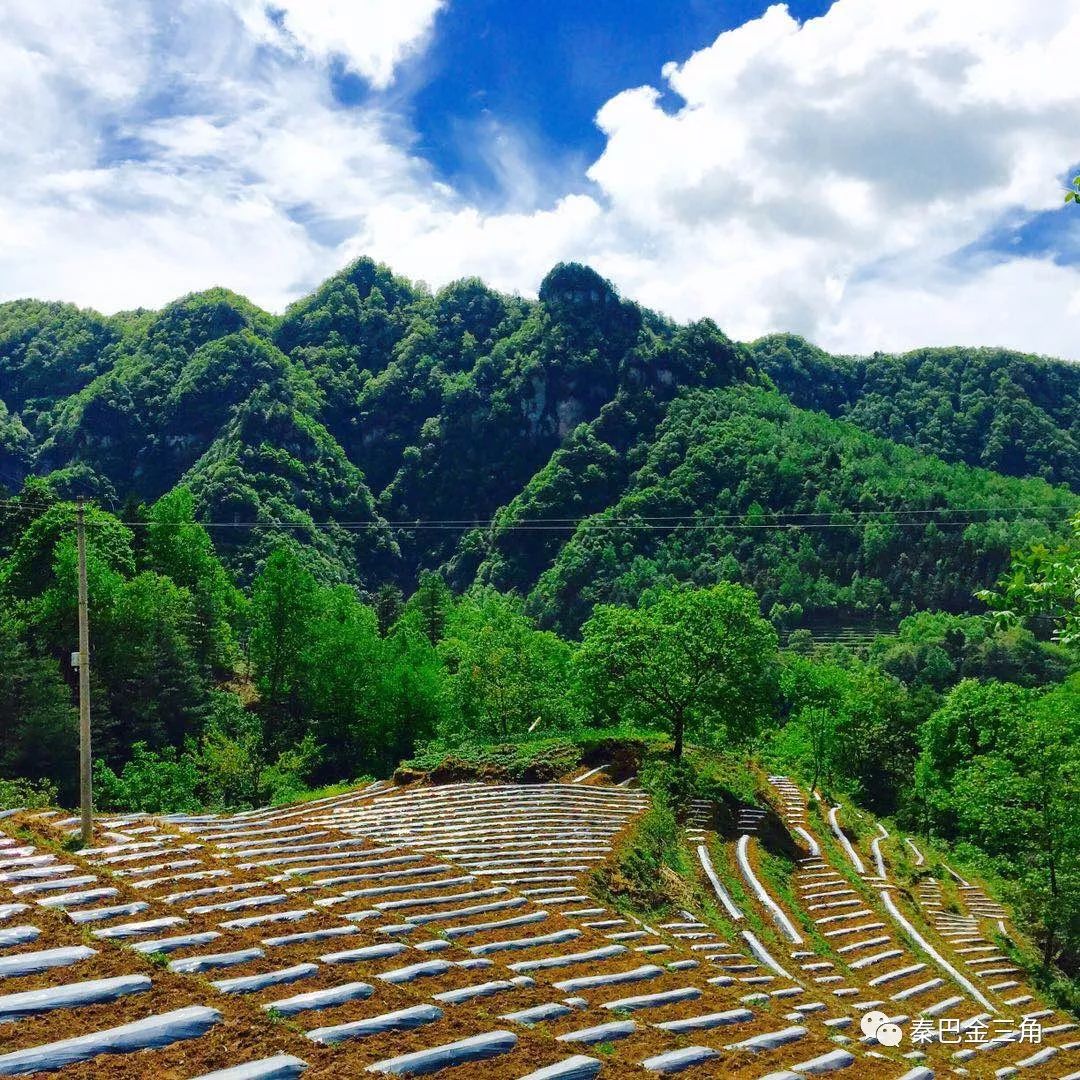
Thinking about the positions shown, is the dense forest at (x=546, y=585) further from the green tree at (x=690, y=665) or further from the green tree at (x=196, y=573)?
the green tree at (x=196, y=573)

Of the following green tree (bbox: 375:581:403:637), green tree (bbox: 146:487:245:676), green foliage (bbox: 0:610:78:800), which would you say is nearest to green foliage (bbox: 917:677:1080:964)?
green foliage (bbox: 0:610:78:800)

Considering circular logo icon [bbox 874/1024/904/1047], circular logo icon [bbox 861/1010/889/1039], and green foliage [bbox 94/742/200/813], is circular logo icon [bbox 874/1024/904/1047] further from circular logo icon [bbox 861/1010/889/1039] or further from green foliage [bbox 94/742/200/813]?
green foliage [bbox 94/742/200/813]

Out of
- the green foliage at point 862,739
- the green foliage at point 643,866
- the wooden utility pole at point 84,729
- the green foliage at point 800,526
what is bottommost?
the green foliage at point 862,739

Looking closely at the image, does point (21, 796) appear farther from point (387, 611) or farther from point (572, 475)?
point (572, 475)

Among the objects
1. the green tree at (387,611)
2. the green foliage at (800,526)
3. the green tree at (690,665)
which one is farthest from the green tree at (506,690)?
the green foliage at (800,526)

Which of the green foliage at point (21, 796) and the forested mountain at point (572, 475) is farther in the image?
the forested mountain at point (572, 475)

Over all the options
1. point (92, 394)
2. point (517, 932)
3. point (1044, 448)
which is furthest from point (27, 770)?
point (1044, 448)
